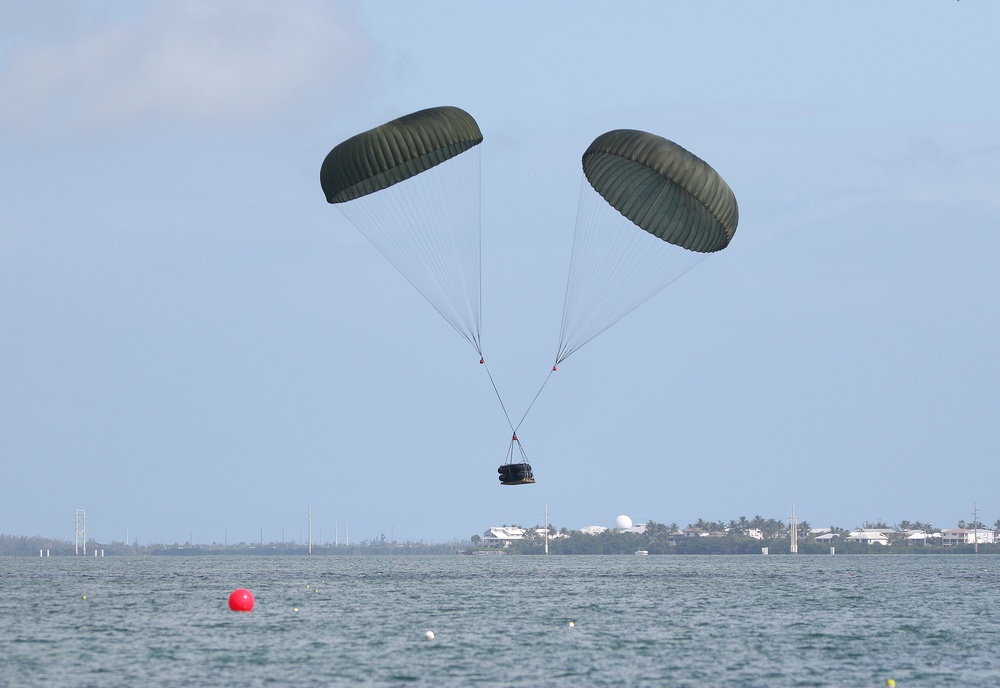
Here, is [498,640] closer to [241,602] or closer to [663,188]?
[241,602]

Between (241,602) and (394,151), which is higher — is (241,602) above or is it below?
below

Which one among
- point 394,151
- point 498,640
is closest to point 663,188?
point 394,151

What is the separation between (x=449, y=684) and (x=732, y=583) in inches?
1984

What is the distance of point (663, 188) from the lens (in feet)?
136

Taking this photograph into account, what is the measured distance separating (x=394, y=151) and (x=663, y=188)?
908 centimetres

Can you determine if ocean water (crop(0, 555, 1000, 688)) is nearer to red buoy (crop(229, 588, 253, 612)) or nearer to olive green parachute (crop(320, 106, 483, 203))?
red buoy (crop(229, 588, 253, 612))

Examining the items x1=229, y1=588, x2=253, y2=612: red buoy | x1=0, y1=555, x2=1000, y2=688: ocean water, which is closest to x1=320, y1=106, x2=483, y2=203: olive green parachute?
x1=0, y1=555, x2=1000, y2=688: ocean water

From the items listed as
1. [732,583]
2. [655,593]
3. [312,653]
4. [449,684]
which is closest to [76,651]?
[312,653]

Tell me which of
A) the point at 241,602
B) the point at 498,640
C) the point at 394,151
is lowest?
the point at 498,640

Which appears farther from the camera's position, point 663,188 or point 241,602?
point 241,602

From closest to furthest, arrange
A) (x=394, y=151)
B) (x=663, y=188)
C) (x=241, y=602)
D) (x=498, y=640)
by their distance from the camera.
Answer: (x=498, y=640) → (x=394, y=151) → (x=663, y=188) → (x=241, y=602)

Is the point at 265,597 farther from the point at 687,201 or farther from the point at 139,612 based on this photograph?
the point at 687,201

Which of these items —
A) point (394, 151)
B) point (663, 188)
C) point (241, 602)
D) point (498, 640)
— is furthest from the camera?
point (241, 602)

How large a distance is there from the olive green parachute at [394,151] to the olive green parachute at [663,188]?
14.0 ft
